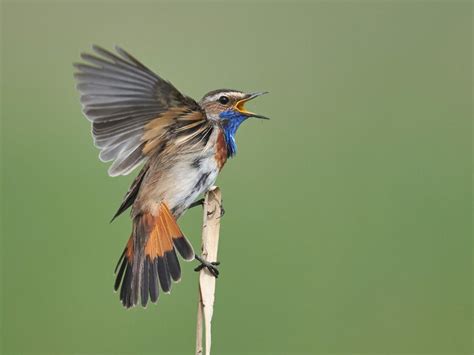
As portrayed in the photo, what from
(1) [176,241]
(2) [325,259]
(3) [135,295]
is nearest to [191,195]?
(1) [176,241]

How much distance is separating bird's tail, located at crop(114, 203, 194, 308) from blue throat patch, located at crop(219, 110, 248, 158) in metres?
0.47

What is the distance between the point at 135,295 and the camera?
4.09 m

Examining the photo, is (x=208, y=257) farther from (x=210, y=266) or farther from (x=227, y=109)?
(x=227, y=109)

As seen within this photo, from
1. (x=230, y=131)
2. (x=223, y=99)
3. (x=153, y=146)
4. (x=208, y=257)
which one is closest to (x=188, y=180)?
(x=153, y=146)

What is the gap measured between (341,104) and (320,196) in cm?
161

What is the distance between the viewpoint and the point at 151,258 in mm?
A: 4164

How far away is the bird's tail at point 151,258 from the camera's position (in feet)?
13.4

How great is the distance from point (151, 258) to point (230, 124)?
0.83m

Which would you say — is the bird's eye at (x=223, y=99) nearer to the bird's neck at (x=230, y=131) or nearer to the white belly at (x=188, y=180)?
the bird's neck at (x=230, y=131)

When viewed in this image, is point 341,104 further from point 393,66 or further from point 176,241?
point 176,241

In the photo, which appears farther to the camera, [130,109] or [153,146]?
[153,146]

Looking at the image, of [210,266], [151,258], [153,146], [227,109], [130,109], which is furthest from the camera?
[227,109]

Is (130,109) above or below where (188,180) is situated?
above

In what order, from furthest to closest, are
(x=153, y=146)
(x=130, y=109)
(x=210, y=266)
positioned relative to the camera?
(x=153, y=146), (x=130, y=109), (x=210, y=266)
